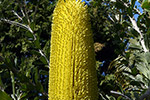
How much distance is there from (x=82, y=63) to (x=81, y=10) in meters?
0.17

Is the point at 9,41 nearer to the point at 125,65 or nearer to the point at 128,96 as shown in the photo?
the point at 125,65

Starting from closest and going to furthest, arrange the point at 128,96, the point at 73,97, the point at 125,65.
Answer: the point at 73,97 < the point at 128,96 < the point at 125,65

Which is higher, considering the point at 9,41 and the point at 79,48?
the point at 9,41

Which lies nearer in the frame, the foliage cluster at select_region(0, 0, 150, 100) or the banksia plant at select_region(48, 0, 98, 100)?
the banksia plant at select_region(48, 0, 98, 100)

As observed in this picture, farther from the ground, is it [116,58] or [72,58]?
[72,58]

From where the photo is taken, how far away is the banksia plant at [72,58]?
51 centimetres

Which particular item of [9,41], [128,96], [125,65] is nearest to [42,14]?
[9,41]

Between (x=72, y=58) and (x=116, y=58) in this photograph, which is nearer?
(x=72, y=58)

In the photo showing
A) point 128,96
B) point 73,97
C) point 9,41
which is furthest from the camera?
point 9,41

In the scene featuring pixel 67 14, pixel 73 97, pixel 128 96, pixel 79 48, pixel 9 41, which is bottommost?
pixel 128 96

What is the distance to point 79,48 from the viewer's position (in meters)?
0.54

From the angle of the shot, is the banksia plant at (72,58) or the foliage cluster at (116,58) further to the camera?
the foliage cluster at (116,58)

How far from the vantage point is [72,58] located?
Answer: 1.75 feet

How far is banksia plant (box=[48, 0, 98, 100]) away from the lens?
512mm
